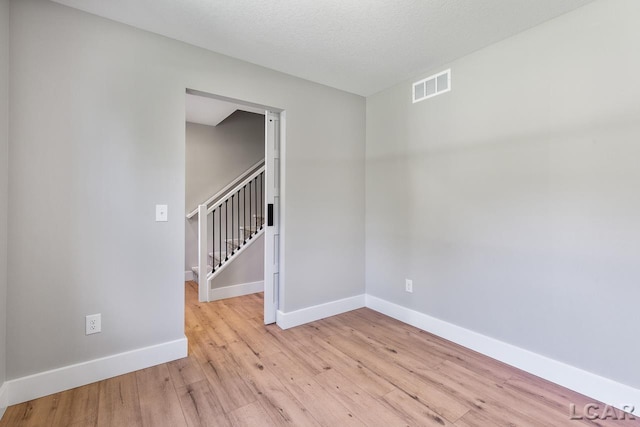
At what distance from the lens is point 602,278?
1.77 meters

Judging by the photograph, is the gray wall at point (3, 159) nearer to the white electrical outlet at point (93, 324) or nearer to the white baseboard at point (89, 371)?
the white baseboard at point (89, 371)

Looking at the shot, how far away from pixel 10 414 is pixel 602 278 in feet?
11.7

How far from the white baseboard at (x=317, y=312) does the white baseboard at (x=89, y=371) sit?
907 millimetres

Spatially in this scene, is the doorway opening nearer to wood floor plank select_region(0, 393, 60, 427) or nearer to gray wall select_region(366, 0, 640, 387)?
gray wall select_region(366, 0, 640, 387)

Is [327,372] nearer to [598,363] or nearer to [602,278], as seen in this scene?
[598,363]

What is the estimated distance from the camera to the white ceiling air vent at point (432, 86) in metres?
2.58

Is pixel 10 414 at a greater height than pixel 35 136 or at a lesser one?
lesser

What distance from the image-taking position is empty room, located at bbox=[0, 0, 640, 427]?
170 centimetres

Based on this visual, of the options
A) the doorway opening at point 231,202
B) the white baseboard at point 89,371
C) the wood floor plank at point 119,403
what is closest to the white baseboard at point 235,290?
the doorway opening at point 231,202

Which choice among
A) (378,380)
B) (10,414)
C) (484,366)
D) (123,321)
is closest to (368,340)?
(378,380)

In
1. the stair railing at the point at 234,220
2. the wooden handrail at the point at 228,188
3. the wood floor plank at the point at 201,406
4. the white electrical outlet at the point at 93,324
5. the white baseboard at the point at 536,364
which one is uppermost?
the wooden handrail at the point at 228,188

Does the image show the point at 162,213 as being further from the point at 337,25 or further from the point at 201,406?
the point at 337,25

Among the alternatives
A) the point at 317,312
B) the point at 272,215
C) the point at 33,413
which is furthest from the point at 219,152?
the point at 33,413

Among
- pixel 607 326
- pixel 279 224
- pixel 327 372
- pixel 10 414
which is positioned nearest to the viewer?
pixel 10 414
